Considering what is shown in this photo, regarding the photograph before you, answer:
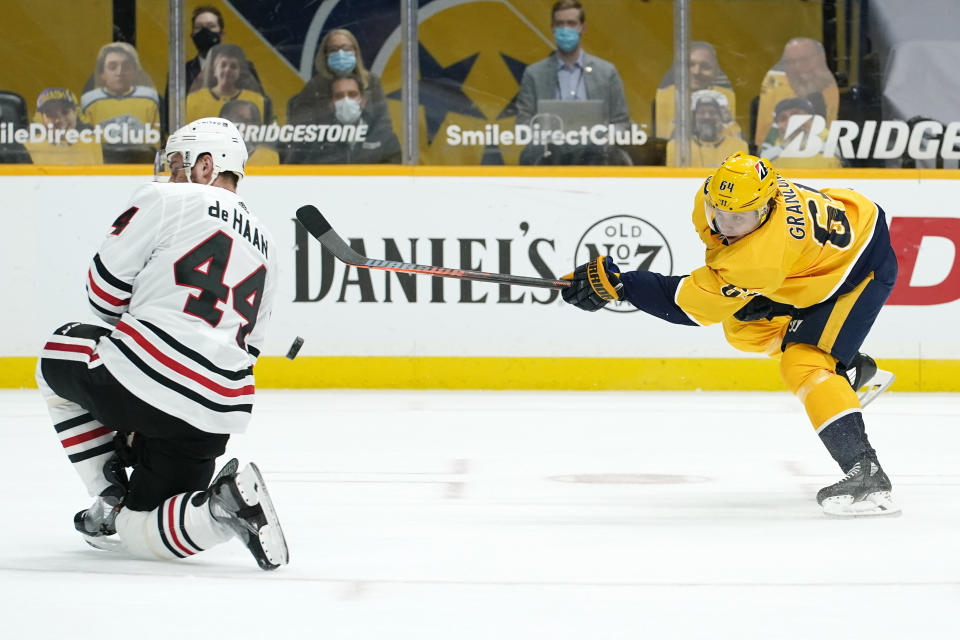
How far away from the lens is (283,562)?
2.40 metres

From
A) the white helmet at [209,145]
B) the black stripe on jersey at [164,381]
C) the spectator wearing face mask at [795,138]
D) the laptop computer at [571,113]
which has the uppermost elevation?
the laptop computer at [571,113]

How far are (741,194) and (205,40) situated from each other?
11.7 ft

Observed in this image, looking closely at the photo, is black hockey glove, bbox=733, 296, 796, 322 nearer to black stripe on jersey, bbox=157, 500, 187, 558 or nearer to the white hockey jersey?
the white hockey jersey

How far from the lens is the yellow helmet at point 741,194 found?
2967mm

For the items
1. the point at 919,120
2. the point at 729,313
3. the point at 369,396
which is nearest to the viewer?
the point at 729,313

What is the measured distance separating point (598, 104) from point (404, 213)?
3.31ft

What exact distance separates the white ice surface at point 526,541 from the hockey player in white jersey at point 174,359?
106 millimetres

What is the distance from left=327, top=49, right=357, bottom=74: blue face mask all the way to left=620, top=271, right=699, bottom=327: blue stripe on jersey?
2.92 m

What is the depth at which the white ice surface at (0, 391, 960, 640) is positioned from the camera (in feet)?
6.94

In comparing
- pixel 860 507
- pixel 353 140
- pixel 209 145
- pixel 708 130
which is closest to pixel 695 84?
pixel 708 130

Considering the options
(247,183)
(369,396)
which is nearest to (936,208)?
(369,396)

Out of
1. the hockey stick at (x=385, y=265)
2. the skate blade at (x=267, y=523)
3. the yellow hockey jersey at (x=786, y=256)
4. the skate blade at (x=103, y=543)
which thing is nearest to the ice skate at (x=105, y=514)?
the skate blade at (x=103, y=543)

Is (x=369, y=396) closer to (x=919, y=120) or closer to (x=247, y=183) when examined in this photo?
(x=247, y=183)

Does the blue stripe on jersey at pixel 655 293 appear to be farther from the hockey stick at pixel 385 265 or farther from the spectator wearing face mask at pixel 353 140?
the spectator wearing face mask at pixel 353 140
